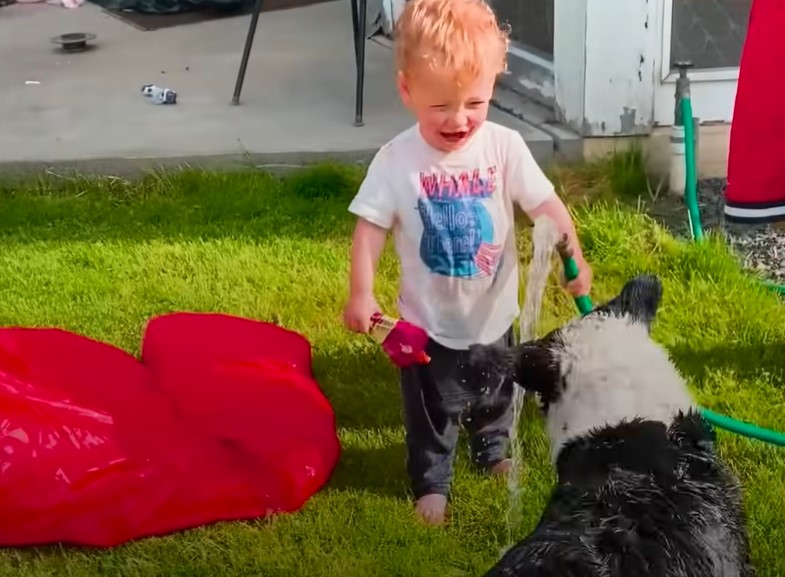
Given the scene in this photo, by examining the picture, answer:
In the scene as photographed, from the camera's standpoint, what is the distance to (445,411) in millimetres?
2779

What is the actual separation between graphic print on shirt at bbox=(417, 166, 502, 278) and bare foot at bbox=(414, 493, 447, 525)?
2.13ft

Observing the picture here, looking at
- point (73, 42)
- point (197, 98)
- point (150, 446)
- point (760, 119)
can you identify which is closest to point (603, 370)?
point (760, 119)

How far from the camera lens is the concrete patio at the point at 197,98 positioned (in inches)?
196

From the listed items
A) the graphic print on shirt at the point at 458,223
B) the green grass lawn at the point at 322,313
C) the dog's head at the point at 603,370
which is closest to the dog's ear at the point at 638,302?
the dog's head at the point at 603,370

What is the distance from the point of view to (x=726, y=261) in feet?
12.7

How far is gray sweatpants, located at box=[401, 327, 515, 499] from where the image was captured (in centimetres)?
Result: 270

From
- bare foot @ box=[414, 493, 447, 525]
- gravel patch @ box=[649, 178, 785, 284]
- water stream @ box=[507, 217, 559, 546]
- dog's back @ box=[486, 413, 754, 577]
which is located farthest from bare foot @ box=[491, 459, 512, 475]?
gravel patch @ box=[649, 178, 785, 284]

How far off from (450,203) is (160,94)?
3605 millimetres

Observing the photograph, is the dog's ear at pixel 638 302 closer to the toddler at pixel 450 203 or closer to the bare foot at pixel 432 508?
the toddler at pixel 450 203

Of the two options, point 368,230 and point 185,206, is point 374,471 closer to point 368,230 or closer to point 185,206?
point 368,230

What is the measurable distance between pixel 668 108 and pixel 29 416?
124 inches

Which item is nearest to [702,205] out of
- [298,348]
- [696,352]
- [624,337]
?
[696,352]

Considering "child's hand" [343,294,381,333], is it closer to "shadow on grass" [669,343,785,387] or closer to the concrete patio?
"shadow on grass" [669,343,785,387]

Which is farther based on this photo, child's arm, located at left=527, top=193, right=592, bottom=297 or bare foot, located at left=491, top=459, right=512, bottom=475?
bare foot, located at left=491, top=459, right=512, bottom=475
